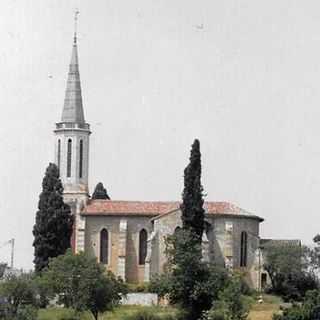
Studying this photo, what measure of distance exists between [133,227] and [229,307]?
23.9 m

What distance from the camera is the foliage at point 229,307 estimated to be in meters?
81.1

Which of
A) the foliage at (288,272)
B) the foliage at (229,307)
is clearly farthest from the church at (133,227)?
the foliage at (229,307)

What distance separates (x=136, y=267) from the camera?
339 ft

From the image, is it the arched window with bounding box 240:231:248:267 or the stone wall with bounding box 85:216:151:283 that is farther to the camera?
the stone wall with bounding box 85:216:151:283

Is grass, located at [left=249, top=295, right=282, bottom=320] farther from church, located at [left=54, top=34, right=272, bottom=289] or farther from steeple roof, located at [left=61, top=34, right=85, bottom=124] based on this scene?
steeple roof, located at [left=61, top=34, right=85, bottom=124]

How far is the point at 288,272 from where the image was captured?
327ft

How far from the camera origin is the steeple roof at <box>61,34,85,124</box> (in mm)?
108562

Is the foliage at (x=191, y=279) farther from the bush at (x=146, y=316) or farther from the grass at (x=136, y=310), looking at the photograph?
the bush at (x=146, y=316)

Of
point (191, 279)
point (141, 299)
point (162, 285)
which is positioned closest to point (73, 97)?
point (141, 299)

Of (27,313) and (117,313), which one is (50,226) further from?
(27,313)

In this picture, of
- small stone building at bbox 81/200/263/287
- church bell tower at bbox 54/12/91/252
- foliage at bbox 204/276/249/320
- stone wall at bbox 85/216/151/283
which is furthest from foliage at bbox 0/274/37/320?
church bell tower at bbox 54/12/91/252

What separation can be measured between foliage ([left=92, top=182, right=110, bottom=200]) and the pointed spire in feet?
30.7

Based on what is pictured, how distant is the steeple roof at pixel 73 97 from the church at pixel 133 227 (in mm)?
99

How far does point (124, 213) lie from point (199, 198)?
29.2 feet
